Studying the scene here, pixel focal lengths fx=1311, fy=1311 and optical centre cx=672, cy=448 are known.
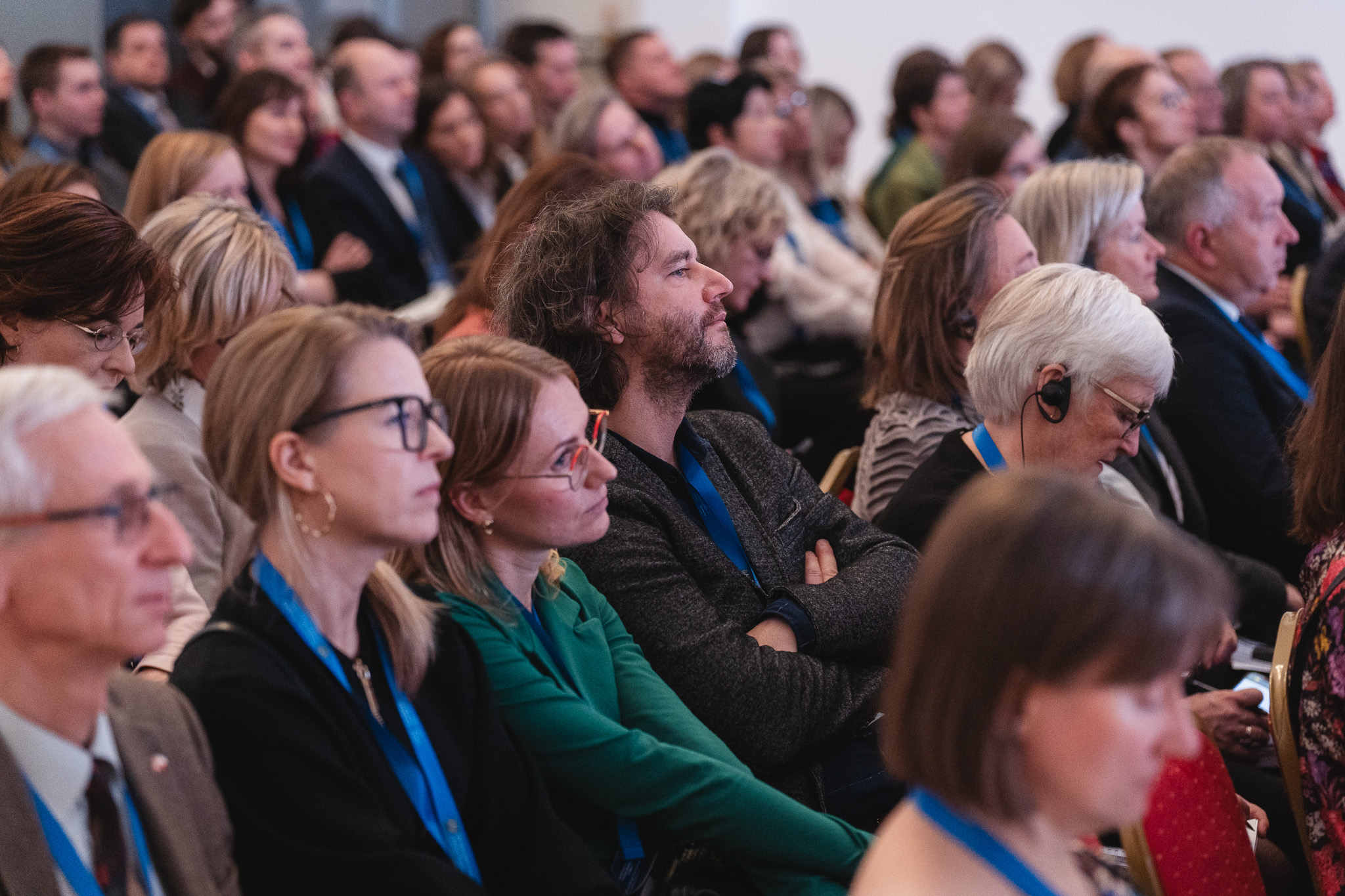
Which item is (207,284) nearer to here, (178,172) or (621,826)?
(178,172)

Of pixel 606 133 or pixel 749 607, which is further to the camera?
pixel 606 133

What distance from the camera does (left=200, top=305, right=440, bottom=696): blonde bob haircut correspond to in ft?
5.02

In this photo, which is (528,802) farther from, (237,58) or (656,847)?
(237,58)

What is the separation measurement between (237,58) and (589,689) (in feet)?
17.2

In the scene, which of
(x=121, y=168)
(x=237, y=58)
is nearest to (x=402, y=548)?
Result: (x=121, y=168)

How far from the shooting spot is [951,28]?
32.4ft

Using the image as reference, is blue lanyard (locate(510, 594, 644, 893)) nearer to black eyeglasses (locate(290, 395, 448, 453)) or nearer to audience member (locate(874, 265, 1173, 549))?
black eyeglasses (locate(290, 395, 448, 453))

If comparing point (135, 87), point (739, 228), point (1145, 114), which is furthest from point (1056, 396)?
point (135, 87)

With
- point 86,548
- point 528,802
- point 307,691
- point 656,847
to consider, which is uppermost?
point 86,548

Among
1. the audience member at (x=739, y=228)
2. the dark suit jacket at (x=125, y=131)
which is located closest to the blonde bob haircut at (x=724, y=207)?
the audience member at (x=739, y=228)

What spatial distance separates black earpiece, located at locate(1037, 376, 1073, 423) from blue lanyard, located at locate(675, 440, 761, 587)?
0.63m

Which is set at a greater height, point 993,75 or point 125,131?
point 993,75

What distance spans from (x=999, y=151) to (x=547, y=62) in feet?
10.8

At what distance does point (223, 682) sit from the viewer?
1.46 meters
